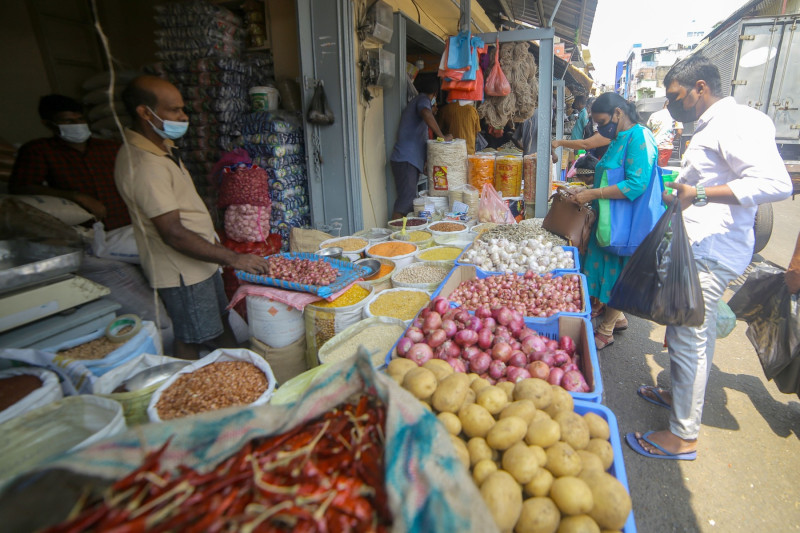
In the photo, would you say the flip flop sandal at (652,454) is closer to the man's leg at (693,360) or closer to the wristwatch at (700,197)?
the man's leg at (693,360)

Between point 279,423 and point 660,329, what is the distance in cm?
448

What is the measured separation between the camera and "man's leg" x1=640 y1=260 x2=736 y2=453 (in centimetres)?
Result: 243

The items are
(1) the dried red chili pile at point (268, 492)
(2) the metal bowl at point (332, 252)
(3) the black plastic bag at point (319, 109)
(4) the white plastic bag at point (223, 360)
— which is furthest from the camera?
(3) the black plastic bag at point (319, 109)

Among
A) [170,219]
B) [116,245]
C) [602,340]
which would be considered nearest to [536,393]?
[170,219]

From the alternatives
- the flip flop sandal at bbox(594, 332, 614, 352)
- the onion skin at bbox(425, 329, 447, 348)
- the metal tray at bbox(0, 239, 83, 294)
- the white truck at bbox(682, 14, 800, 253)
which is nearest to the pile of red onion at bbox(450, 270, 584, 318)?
the onion skin at bbox(425, 329, 447, 348)

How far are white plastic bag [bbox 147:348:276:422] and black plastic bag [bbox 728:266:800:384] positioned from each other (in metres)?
3.10

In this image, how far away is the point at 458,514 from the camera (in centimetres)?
83

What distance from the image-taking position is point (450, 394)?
4.56 feet

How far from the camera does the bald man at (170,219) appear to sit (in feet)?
7.62

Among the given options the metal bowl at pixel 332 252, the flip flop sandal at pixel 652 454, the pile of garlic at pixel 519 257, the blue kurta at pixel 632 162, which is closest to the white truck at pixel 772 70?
the blue kurta at pixel 632 162

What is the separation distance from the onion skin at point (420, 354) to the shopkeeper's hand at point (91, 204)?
310 cm

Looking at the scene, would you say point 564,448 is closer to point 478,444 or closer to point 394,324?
point 478,444

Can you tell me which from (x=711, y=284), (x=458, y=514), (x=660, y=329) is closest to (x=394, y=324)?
(x=458, y=514)

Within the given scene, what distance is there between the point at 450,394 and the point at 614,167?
2.74 meters
